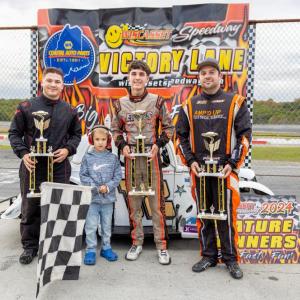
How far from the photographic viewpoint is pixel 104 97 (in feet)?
15.1

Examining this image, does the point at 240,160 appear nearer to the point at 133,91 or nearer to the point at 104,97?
the point at 133,91

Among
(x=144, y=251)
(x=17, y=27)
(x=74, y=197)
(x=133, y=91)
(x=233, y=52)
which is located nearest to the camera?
(x=74, y=197)

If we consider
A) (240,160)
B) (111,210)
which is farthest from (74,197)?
(240,160)

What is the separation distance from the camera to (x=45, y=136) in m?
3.50

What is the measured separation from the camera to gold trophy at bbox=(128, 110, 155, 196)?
3.35 metres

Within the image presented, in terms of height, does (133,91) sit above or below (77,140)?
above

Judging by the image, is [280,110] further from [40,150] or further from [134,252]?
[40,150]

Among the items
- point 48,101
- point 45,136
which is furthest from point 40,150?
point 48,101

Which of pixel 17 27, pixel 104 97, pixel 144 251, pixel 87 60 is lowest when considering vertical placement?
pixel 144 251

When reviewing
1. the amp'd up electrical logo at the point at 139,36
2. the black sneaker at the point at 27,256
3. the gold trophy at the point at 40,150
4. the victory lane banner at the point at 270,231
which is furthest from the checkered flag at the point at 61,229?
the amp'd up electrical logo at the point at 139,36

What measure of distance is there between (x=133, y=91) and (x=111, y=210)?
1.18 metres

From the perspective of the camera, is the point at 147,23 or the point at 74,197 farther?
the point at 147,23

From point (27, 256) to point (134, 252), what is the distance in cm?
103

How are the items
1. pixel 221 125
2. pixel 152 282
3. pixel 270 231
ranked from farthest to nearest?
pixel 270 231 < pixel 221 125 < pixel 152 282
